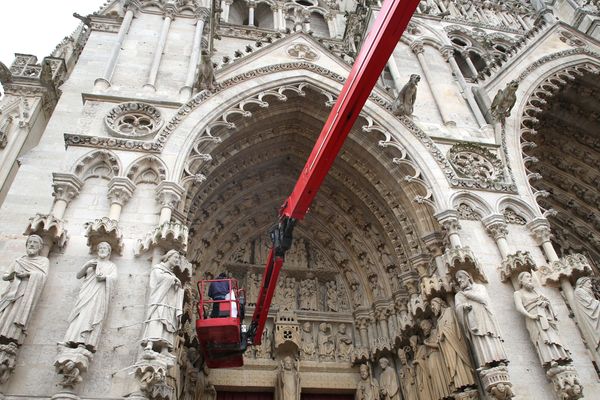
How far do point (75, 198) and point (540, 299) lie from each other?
22.7 feet

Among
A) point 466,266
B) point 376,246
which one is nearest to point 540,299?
point 466,266

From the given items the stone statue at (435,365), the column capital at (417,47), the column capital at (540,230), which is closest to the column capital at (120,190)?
the stone statue at (435,365)

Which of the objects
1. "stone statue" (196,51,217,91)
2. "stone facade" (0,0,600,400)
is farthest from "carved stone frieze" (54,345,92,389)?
"stone statue" (196,51,217,91)

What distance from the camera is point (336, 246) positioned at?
34.6 ft

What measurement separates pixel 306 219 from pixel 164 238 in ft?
16.2

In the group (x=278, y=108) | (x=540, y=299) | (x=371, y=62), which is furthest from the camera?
(x=278, y=108)

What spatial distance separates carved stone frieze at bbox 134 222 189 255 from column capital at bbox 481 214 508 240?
502cm

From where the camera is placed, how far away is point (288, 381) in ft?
27.2

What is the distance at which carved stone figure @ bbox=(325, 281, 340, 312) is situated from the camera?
9805 mm

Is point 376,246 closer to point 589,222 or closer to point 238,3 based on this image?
point 589,222

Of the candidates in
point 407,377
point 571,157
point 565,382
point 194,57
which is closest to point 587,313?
point 565,382

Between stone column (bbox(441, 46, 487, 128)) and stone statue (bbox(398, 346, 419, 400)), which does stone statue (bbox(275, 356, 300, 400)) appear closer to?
stone statue (bbox(398, 346, 419, 400))

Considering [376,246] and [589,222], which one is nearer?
[376,246]

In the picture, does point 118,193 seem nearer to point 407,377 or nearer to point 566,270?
point 407,377
